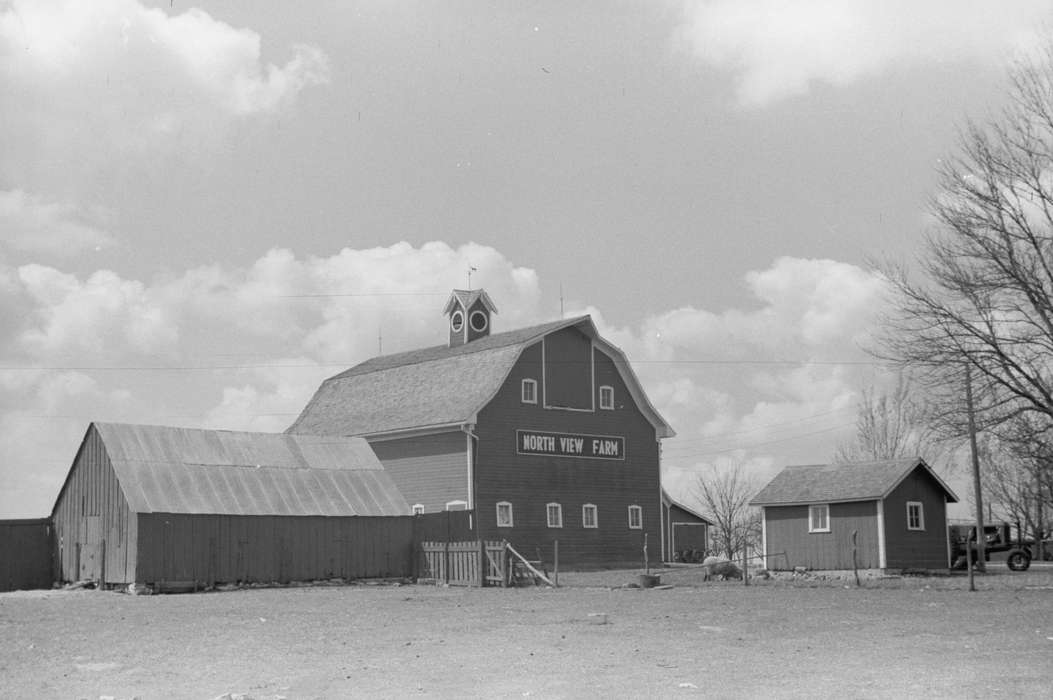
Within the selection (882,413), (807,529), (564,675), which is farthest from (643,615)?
(882,413)

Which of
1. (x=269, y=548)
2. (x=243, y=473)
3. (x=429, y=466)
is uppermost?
(x=429, y=466)

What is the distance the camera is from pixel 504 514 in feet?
150

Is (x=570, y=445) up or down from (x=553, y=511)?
up

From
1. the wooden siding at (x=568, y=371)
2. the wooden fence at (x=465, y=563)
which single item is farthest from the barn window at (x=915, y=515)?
the wooden fence at (x=465, y=563)

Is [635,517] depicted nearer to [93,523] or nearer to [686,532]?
[686,532]

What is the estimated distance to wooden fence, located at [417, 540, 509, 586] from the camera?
3397cm

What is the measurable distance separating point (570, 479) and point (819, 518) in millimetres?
9424

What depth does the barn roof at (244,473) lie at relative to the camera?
34.4m

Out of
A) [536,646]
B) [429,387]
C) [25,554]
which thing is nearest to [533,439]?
[429,387]

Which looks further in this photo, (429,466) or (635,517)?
(635,517)

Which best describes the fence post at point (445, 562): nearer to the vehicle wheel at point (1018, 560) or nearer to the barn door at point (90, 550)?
the barn door at point (90, 550)

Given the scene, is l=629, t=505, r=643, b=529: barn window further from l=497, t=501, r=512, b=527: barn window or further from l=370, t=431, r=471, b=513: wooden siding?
l=370, t=431, r=471, b=513: wooden siding

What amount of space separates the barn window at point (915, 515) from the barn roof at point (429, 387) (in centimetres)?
1036

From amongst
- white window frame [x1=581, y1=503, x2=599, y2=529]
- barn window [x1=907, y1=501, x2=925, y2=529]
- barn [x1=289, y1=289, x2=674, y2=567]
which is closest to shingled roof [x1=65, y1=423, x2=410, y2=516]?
barn [x1=289, y1=289, x2=674, y2=567]
